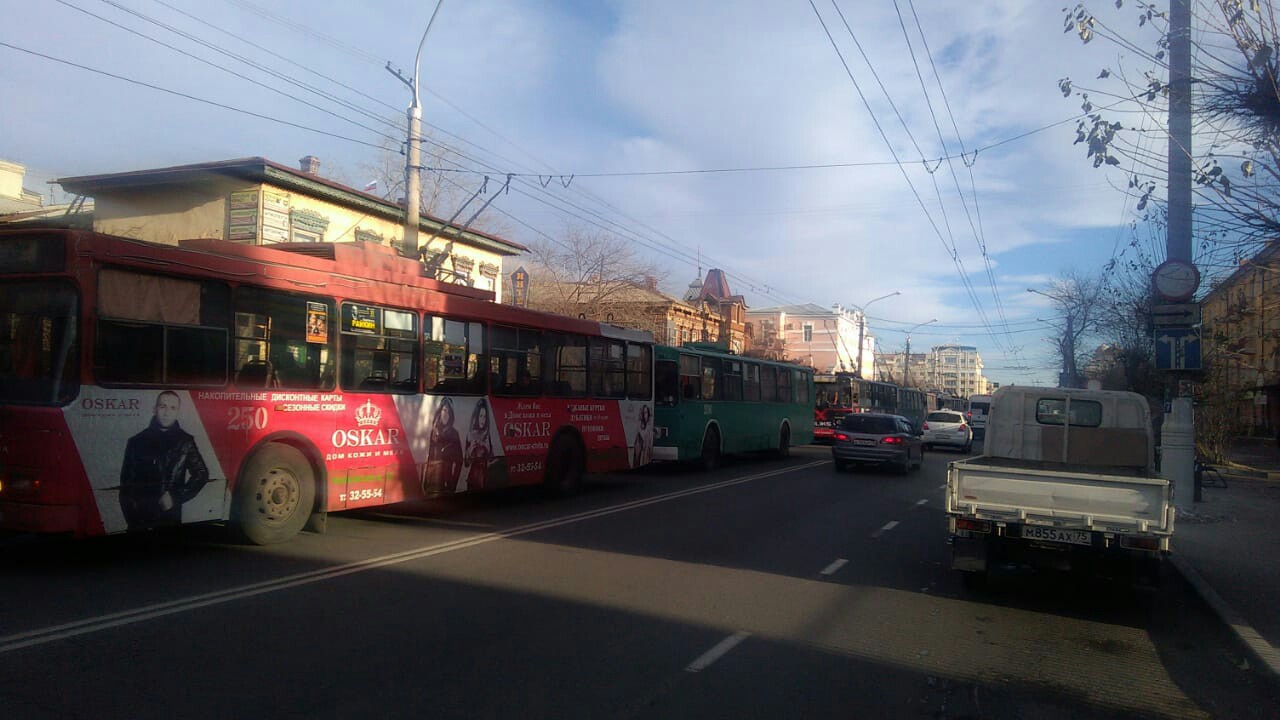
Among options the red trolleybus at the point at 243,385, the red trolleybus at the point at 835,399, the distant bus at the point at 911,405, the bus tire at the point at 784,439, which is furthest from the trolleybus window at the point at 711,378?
the distant bus at the point at 911,405

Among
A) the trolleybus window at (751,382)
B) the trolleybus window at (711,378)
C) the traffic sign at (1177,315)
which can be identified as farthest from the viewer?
the trolleybus window at (751,382)

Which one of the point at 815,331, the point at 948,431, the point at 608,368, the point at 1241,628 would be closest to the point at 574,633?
the point at 1241,628

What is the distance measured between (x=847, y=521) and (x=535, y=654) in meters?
8.29

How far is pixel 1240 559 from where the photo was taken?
34.2ft

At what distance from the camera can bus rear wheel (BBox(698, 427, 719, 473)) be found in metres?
21.2

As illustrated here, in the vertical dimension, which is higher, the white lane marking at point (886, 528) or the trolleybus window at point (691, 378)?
the trolleybus window at point (691, 378)

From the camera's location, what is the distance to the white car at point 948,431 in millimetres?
32438

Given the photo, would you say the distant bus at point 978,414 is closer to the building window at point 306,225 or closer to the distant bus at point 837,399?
the distant bus at point 837,399

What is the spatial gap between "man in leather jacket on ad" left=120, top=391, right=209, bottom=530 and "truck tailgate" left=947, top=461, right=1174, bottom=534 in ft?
24.5

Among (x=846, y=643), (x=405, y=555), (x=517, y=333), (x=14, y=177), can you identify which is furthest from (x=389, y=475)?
(x=14, y=177)

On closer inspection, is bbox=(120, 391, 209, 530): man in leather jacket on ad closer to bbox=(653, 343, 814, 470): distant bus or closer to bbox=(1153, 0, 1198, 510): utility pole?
bbox=(1153, 0, 1198, 510): utility pole

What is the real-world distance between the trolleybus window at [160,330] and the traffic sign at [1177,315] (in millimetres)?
12986

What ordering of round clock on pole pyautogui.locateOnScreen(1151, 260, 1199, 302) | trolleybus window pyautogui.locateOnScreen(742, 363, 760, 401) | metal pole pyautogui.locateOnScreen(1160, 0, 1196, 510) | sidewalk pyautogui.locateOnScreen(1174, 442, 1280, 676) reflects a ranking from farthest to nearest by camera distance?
trolleybus window pyautogui.locateOnScreen(742, 363, 760, 401) → round clock on pole pyautogui.locateOnScreen(1151, 260, 1199, 302) → metal pole pyautogui.locateOnScreen(1160, 0, 1196, 510) → sidewalk pyautogui.locateOnScreen(1174, 442, 1280, 676)

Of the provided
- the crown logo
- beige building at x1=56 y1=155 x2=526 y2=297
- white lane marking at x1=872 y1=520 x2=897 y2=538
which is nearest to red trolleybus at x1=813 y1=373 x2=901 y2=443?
beige building at x1=56 y1=155 x2=526 y2=297
